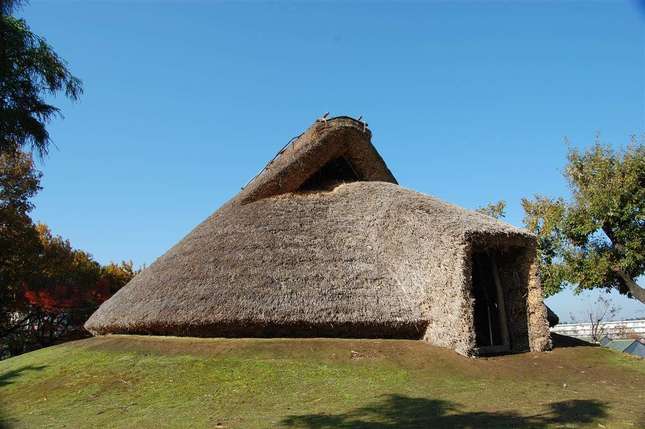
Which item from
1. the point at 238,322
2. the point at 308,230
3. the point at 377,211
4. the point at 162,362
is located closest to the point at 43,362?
the point at 162,362

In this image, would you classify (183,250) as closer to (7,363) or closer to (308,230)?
(308,230)

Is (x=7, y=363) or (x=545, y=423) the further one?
(x=7, y=363)

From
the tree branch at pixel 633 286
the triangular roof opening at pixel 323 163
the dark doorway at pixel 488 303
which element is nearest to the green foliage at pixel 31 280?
the triangular roof opening at pixel 323 163

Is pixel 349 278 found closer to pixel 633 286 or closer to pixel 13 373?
pixel 13 373

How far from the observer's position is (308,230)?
14.1 metres

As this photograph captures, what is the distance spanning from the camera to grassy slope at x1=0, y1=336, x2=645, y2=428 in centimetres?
739

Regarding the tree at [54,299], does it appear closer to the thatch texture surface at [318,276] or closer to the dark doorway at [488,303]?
the thatch texture surface at [318,276]

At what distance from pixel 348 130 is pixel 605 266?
1202 cm

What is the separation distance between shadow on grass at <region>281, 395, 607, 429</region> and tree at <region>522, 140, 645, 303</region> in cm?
1382

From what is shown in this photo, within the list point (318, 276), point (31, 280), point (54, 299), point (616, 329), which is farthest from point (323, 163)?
point (616, 329)

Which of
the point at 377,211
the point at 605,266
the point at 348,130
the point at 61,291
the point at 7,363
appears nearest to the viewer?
the point at 7,363

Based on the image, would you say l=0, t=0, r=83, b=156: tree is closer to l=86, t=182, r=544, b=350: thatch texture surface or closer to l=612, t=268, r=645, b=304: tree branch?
l=86, t=182, r=544, b=350: thatch texture surface

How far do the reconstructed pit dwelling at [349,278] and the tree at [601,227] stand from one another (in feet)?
28.9

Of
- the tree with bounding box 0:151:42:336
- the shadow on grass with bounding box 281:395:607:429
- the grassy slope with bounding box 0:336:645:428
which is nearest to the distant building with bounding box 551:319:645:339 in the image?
the grassy slope with bounding box 0:336:645:428
